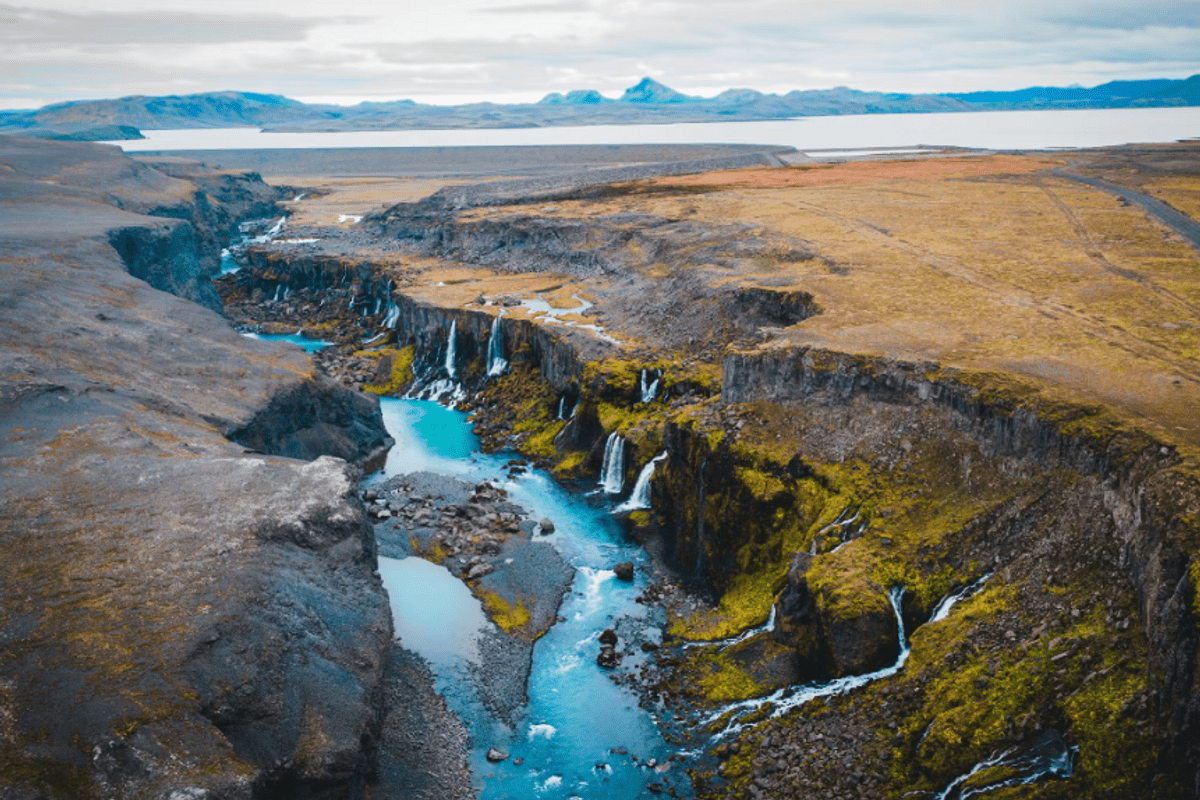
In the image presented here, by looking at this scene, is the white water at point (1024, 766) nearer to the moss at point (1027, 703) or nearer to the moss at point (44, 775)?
the moss at point (1027, 703)

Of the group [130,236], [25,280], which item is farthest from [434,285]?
[25,280]

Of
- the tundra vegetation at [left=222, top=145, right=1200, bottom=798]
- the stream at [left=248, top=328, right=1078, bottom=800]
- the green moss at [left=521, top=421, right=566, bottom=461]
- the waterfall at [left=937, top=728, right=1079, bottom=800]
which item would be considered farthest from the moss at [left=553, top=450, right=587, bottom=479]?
the waterfall at [left=937, top=728, right=1079, bottom=800]

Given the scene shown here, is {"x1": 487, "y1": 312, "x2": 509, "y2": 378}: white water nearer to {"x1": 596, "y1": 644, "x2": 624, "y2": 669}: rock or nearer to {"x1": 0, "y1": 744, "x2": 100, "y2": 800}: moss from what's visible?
{"x1": 596, "y1": 644, "x2": 624, "y2": 669}: rock

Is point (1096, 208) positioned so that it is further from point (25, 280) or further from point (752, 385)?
point (25, 280)

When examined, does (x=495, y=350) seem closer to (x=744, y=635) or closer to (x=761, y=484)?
(x=761, y=484)

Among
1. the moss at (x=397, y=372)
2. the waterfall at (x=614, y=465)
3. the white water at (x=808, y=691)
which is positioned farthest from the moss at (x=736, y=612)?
the moss at (x=397, y=372)

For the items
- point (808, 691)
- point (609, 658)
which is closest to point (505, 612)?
point (609, 658)
